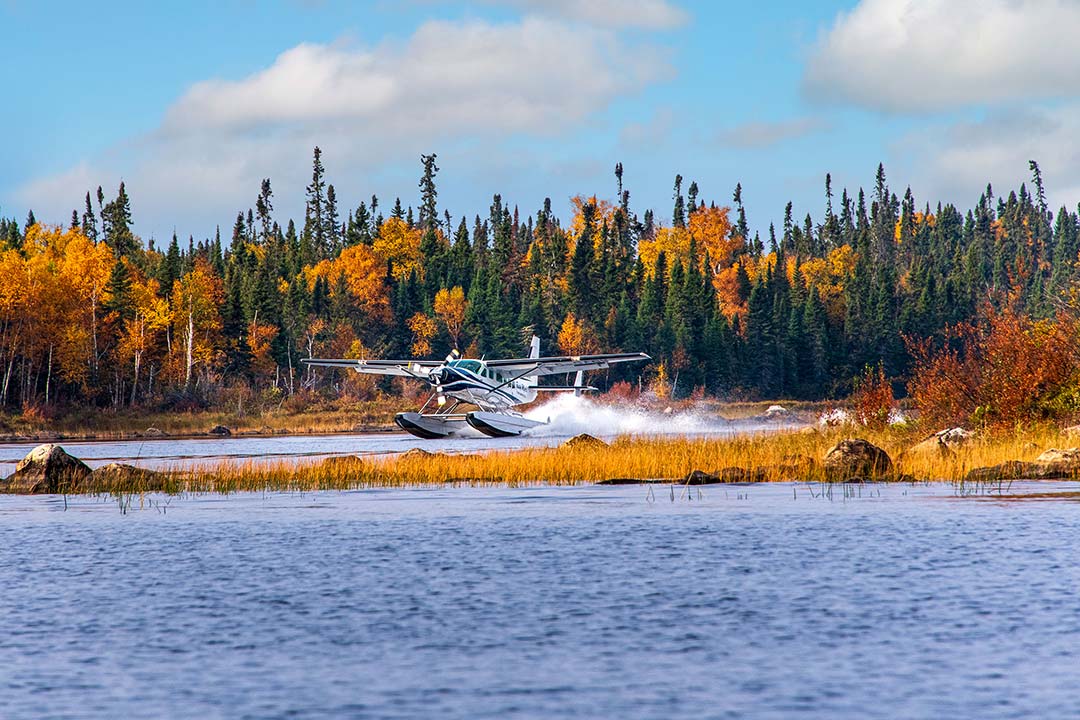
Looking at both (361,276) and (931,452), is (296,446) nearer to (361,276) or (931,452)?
(931,452)

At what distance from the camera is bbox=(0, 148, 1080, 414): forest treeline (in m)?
72.2

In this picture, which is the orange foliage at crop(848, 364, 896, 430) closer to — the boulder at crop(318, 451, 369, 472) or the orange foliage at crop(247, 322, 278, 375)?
the boulder at crop(318, 451, 369, 472)

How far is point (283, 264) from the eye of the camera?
111 m

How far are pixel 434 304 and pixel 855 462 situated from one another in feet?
280

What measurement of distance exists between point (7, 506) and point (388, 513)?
665 cm

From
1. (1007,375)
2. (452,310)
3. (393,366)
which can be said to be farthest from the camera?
(452,310)

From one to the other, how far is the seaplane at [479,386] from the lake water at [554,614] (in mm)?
26234

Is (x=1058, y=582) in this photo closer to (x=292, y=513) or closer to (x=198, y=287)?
(x=292, y=513)

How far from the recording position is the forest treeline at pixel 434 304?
7219cm

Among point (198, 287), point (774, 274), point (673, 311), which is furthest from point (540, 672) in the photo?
point (774, 274)

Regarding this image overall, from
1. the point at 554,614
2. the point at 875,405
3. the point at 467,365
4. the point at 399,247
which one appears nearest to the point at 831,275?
the point at 399,247

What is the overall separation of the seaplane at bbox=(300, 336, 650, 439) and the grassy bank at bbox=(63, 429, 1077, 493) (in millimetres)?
16987

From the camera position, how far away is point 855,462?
23.1 metres

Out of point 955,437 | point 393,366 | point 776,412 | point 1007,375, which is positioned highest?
point 393,366
